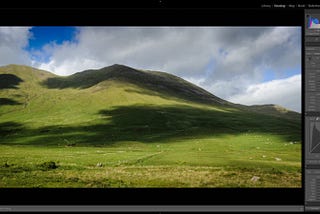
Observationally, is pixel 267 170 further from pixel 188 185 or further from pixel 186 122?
pixel 186 122

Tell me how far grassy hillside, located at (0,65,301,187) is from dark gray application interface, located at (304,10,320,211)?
175 mm

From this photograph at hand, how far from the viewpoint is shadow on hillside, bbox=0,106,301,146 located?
3765 centimetres

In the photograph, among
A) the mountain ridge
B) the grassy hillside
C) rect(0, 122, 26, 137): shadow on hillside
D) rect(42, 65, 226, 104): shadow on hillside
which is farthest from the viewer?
rect(42, 65, 226, 104): shadow on hillside

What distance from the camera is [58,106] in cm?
6425

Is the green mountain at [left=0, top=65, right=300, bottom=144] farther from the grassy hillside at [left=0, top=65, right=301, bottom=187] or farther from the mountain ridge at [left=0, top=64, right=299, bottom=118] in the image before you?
the grassy hillside at [left=0, top=65, right=301, bottom=187]

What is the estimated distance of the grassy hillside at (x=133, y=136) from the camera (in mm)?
4375

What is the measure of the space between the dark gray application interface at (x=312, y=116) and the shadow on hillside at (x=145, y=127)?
30982 mm

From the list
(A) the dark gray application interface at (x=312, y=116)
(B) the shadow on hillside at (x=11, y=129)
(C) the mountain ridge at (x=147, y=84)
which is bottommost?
(B) the shadow on hillside at (x=11, y=129)

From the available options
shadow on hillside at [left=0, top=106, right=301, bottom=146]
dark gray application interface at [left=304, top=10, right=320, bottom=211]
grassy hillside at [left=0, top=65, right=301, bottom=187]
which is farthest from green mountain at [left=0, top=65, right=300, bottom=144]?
dark gray application interface at [left=304, top=10, right=320, bottom=211]
